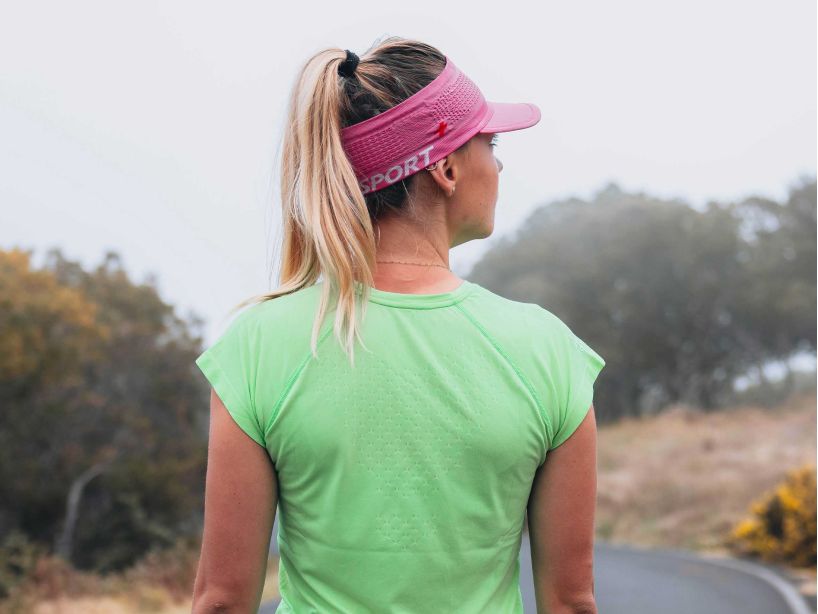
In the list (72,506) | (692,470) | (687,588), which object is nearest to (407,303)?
(687,588)

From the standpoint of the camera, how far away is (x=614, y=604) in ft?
40.1

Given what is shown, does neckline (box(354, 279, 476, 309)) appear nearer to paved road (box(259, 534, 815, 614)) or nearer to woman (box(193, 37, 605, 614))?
woman (box(193, 37, 605, 614))

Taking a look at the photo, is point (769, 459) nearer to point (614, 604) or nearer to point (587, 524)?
point (614, 604)

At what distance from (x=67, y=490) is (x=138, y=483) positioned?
1.28m

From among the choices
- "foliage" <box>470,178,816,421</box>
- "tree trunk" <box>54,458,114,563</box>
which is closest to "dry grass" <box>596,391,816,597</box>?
"foliage" <box>470,178,816,421</box>

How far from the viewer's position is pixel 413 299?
1.58 metres

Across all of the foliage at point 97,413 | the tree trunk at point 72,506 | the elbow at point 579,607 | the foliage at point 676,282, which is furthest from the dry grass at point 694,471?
the elbow at point 579,607

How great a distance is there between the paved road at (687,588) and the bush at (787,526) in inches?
15.2

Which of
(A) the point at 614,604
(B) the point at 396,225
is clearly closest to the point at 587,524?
(B) the point at 396,225

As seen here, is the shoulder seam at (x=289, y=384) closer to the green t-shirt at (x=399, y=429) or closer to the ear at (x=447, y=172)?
the green t-shirt at (x=399, y=429)

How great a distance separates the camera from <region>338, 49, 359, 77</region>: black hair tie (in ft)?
5.34

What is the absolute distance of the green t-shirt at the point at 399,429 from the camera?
5.00 feet

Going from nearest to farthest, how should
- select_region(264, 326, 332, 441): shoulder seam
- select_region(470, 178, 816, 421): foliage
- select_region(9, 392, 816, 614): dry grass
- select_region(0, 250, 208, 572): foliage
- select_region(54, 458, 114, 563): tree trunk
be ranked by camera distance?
select_region(264, 326, 332, 441): shoulder seam < select_region(9, 392, 816, 614): dry grass < select_region(0, 250, 208, 572): foliage < select_region(54, 458, 114, 563): tree trunk < select_region(470, 178, 816, 421): foliage

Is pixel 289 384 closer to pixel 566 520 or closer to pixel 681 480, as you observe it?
pixel 566 520
